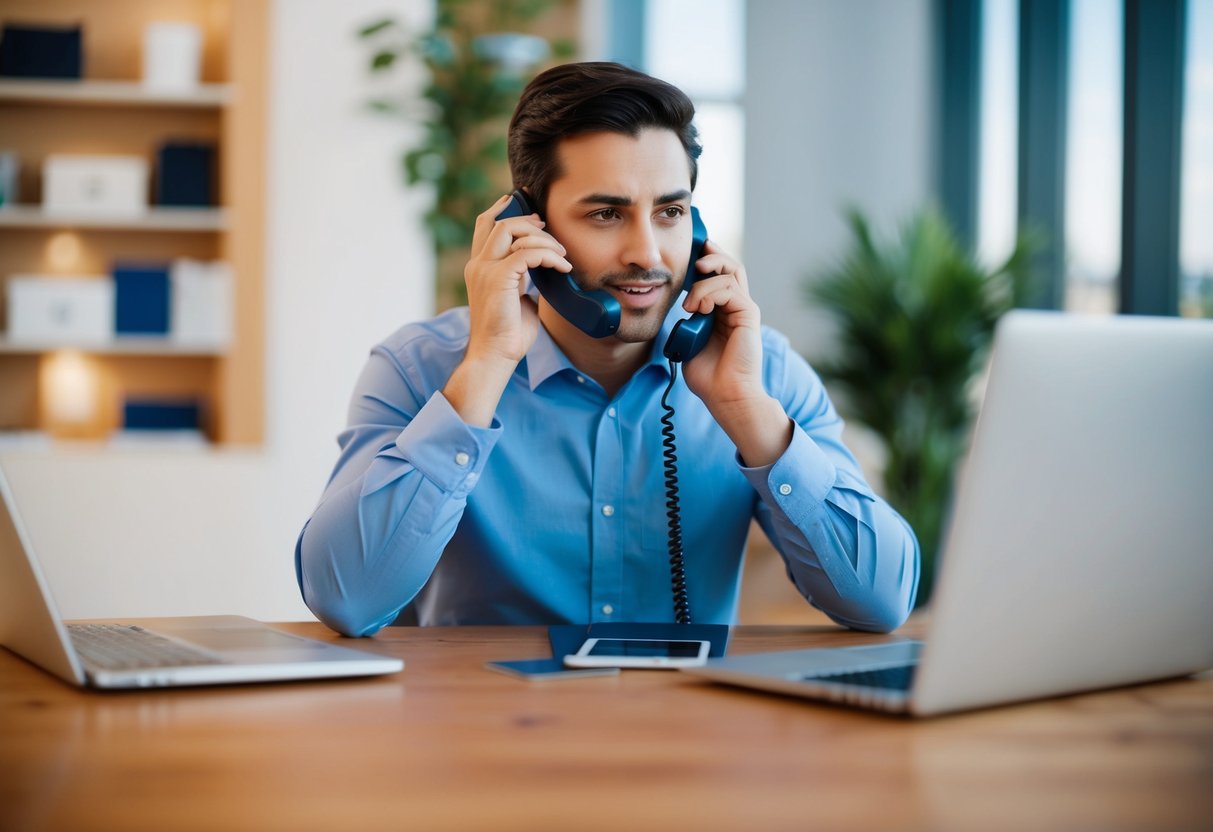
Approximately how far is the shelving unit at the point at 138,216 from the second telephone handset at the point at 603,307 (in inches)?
108

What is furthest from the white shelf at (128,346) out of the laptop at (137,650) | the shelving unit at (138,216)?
A: the laptop at (137,650)

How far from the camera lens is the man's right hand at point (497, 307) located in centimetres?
154

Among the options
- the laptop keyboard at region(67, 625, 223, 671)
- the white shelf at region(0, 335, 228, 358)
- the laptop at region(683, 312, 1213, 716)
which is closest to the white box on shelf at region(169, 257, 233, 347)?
the white shelf at region(0, 335, 228, 358)

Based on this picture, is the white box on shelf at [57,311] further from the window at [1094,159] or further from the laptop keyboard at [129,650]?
the window at [1094,159]

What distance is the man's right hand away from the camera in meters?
1.54

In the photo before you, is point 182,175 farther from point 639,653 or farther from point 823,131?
point 639,653

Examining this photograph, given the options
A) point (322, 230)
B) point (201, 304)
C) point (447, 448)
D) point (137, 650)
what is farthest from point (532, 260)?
point (201, 304)

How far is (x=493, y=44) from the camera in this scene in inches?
214

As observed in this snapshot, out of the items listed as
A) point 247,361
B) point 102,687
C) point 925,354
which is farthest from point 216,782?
point 925,354

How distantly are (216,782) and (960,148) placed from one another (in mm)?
5313

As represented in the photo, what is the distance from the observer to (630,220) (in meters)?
1.71

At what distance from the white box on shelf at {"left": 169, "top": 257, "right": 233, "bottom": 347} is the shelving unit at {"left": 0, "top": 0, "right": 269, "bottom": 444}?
1.4 inches

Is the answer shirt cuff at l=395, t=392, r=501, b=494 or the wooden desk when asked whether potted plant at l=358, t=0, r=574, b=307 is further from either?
the wooden desk

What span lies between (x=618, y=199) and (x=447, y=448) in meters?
0.44
